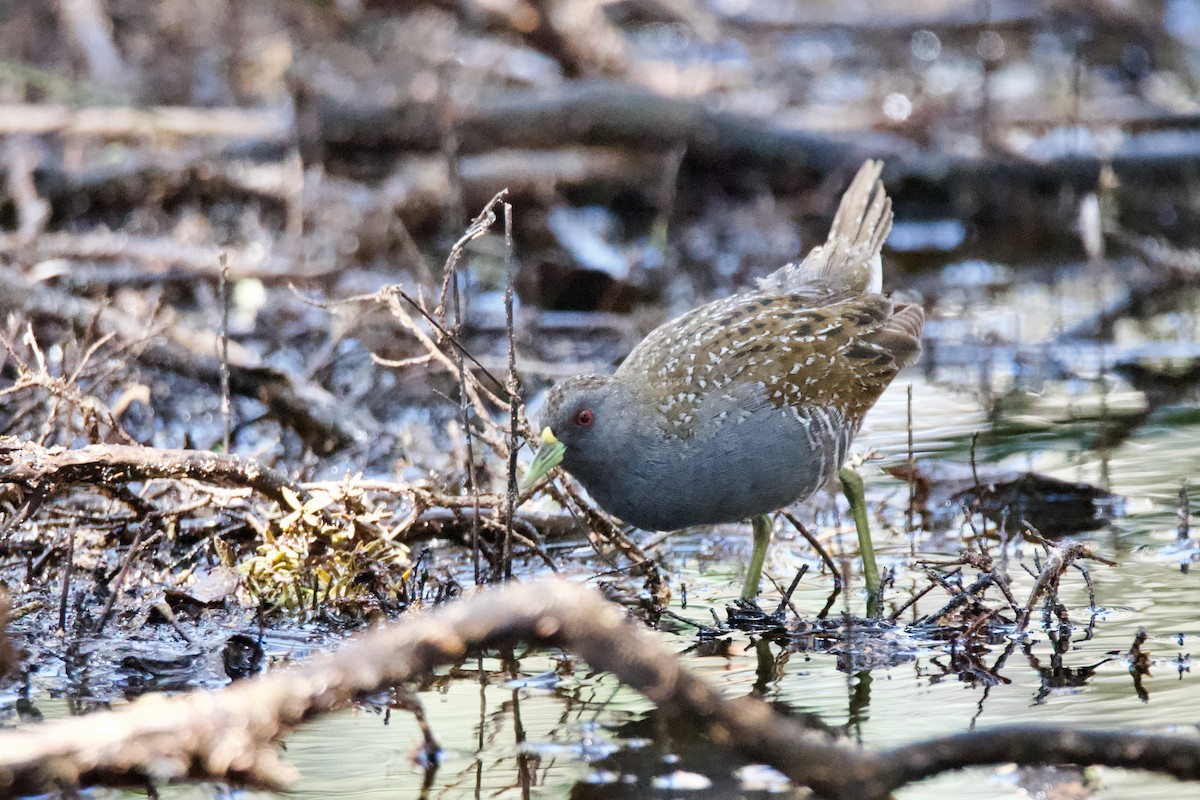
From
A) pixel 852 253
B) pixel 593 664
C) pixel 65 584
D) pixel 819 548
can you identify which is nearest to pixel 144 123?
pixel 852 253

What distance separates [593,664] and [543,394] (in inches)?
173

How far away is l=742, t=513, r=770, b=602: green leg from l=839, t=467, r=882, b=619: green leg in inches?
11.9

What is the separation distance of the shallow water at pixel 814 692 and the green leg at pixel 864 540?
0.06m

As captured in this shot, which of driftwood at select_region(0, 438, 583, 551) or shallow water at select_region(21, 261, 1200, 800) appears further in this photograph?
driftwood at select_region(0, 438, 583, 551)

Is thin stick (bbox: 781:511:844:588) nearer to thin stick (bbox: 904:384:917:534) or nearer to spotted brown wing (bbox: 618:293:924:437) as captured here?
spotted brown wing (bbox: 618:293:924:437)

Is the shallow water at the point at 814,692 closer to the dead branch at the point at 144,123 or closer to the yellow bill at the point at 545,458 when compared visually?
the yellow bill at the point at 545,458

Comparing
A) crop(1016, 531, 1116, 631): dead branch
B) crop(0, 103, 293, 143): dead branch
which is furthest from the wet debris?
crop(0, 103, 293, 143): dead branch

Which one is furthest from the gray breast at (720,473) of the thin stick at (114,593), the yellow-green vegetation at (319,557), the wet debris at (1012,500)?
the thin stick at (114,593)

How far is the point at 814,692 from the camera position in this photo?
3.81 meters

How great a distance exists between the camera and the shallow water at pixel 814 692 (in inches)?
128

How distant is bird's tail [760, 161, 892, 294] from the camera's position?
555cm

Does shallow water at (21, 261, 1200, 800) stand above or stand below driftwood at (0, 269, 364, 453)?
below

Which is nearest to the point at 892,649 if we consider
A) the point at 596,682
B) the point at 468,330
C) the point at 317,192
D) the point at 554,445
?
the point at 596,682

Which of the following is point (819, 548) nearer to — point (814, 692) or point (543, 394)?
point (814, 692)
